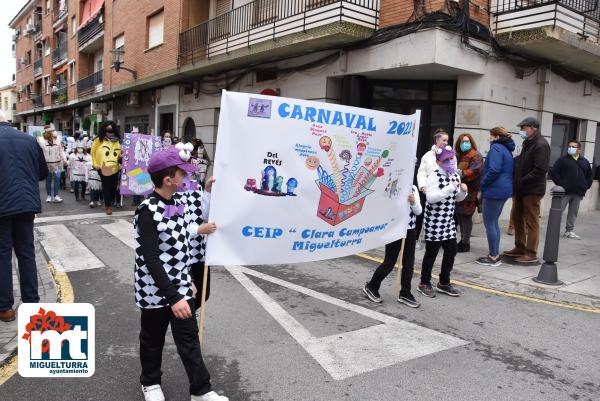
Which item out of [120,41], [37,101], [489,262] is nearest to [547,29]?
[489,262]

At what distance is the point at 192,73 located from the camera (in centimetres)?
1612

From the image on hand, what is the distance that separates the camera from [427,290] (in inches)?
209

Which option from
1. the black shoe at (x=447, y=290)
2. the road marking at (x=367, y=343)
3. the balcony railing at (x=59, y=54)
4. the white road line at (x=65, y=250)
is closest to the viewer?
the road marking at (x=367, y=343)

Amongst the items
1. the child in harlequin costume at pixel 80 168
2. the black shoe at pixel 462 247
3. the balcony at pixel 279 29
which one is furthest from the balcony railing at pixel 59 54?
the black shoe at pixel 462 247

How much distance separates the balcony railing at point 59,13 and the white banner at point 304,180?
32849mm

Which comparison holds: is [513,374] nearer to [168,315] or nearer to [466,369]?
[466,369]

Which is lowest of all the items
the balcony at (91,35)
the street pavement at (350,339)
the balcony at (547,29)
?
the street pavement at (350,339)

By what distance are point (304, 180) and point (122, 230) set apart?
19.4 ft

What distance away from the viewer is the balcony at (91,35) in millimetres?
24156

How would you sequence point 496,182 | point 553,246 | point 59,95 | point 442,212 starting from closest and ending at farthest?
1. point 442,212
2. point 553,246
3. point 496,182
4. point 59,95

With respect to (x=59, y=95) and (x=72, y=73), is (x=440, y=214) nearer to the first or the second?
(x=72, y=73)

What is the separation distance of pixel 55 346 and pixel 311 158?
7.26ft

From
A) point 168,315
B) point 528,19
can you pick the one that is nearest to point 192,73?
point 528,19

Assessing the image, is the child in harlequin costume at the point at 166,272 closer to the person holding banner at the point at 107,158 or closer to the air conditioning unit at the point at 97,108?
the person holding banner at the point at 107,158
